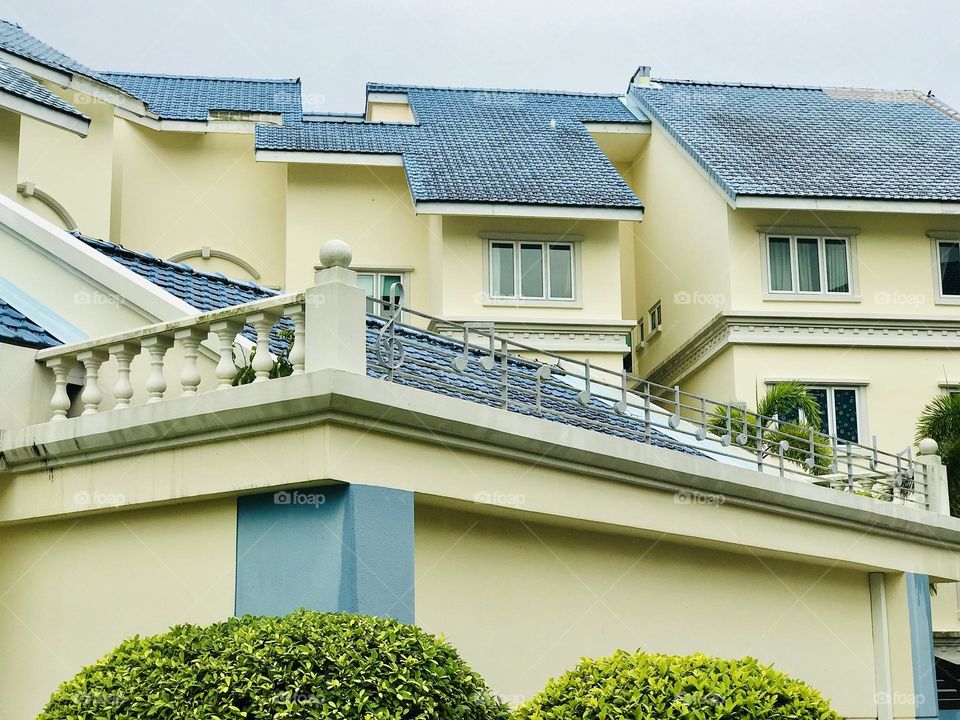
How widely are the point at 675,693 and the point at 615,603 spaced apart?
3485 mm

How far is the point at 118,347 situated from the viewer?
1086cm

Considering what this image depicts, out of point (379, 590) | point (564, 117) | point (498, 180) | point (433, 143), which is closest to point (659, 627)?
point (379, 590)

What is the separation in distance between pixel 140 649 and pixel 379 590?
5.66 ft

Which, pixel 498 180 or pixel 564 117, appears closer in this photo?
pixel 498 180

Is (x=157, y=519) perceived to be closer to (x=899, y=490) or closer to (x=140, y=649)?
(x=140, y=649)

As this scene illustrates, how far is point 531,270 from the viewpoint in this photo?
26531 mm

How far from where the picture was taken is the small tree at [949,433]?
20672 mm

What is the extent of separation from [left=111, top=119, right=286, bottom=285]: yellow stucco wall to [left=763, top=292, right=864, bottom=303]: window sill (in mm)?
10043

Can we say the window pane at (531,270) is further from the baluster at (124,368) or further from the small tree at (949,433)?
the baluster at (124,368)

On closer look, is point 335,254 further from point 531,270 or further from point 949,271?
point 949,271

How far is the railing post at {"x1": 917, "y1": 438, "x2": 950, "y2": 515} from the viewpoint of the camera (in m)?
16.6
